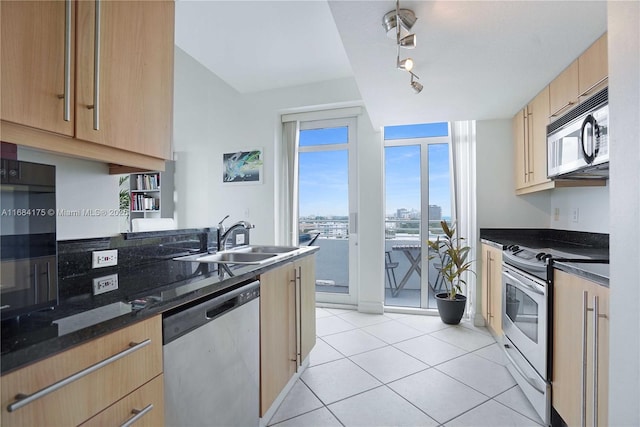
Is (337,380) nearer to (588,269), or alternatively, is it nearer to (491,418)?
(491,418)

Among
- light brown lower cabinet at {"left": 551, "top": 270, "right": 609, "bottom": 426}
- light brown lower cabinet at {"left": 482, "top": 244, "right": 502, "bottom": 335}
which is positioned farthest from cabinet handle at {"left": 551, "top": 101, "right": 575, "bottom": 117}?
light brown lower cabinet at {"left": 551, "top": 270, "right": 609, "bottom": 426}

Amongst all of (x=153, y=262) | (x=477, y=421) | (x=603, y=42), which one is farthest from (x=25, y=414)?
(x=603, y=42)

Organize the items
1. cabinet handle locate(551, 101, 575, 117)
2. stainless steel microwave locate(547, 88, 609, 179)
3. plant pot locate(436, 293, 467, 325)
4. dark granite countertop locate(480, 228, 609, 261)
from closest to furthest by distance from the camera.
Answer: stainless steel microwave locate(547, 88, 609, 179) → cabinet handle locate(551, 101, 575, 117) → dark granite countertop locate(480, 228, 609, 261) → plant pot locate(436, 293, 467, 325)

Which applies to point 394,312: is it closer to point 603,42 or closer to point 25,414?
point 603,42

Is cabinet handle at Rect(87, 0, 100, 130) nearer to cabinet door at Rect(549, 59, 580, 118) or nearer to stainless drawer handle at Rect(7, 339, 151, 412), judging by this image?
stainless drawer handle at Rect(7, 339, 151, 412)

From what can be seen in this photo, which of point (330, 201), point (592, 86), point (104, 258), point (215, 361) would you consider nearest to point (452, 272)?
point (330, 201)

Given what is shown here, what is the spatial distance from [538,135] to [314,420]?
2780mm

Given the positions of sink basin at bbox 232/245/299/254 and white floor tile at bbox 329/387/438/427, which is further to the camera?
sink basin at bbox 232/245/299/254

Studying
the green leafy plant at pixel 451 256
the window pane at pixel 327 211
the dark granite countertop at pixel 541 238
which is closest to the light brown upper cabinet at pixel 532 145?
the dark granite countertop at pixel 541 238

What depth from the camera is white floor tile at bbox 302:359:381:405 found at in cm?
203

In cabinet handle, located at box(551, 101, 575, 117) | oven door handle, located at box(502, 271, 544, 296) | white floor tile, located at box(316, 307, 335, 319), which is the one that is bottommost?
white floor tile, located at box(316, 307, 335, 319)

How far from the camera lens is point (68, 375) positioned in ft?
2.33

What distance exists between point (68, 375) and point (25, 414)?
3.6 inches

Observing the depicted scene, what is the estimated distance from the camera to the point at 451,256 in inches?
127
